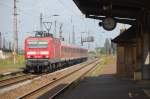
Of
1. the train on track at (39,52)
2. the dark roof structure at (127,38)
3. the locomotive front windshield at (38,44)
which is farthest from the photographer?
the locomotive front windshield at (38,44)

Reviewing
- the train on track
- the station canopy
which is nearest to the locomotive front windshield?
the train on track

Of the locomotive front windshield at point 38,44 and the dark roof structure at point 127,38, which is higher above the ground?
the dark roof structure at point 127,38

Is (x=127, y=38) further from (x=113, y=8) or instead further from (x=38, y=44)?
(x=38, y=44)

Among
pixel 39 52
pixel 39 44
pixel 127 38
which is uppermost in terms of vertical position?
pixel 127 38

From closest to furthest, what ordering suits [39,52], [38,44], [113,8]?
1. [113,8]
2. [39,52]
3. [38,44]

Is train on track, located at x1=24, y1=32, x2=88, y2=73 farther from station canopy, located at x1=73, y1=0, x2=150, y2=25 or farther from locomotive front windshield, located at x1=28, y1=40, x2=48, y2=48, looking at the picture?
station canopy, located at x1=73, y1=0, x2=150, y2=25

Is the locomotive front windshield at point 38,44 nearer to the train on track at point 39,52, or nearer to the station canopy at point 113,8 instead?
the train on track at point 39,52

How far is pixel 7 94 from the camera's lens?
19859mm

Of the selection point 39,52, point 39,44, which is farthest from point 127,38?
point 39,44

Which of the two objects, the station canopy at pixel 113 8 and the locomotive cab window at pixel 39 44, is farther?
the locomotive cab window at pixel 39 44

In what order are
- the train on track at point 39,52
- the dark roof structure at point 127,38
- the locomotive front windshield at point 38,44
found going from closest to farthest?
1. the dark roof structure at point 127,38
2. the train on track at point 39,52
3. the locomotive front windshield at point 38,44

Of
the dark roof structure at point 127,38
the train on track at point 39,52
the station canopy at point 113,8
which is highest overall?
the station canopy at point 113,8

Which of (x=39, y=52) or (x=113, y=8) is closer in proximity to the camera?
(x=113, y=8)

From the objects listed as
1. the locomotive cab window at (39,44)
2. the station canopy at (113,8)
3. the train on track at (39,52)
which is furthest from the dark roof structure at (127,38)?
the locomotive cab window at (39,44)
